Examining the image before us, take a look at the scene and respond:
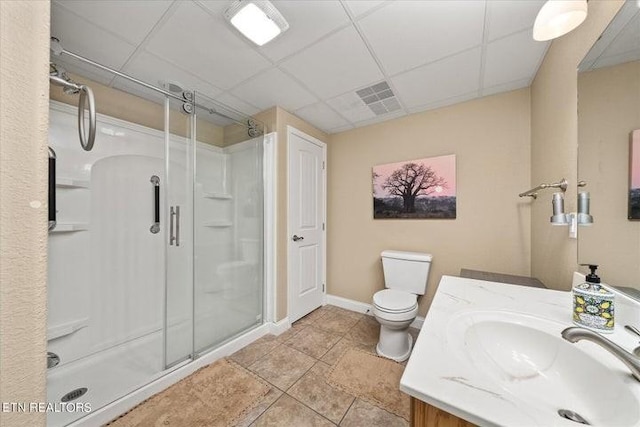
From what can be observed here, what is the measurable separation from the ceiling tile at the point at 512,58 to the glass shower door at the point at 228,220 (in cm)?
194

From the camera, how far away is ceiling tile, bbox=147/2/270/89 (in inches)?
48.7

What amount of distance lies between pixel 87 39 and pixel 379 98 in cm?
203

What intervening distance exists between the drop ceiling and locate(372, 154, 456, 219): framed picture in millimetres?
609

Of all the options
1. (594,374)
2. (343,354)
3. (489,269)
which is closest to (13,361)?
(594,374)

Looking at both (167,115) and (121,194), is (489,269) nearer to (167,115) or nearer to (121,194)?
(167,115)

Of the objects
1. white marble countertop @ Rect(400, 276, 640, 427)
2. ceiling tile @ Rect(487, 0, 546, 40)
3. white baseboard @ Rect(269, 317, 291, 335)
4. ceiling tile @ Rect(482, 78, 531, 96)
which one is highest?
ceiling tile @ Rect(487, 0, 546, 40)

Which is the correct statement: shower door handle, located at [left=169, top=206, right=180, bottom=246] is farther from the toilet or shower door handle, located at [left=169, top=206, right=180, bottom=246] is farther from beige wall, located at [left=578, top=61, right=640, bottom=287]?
beige wall, located at [left=578, top=61, right=640, bottom=287]

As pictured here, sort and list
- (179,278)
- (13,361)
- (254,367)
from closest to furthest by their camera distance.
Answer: (13,361)
(254,367)
(179,278)

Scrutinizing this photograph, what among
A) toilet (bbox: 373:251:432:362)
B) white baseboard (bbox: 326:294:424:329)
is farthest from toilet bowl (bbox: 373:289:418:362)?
white baseboard (bbox: 326:294:424:329)

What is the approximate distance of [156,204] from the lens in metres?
2.05

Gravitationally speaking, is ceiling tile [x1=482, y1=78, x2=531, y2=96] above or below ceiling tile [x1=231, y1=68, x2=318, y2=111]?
below

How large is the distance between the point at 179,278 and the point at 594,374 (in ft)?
7.89

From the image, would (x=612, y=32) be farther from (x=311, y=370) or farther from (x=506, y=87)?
(x=311, y=370)

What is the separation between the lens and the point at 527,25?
49.1 inches
